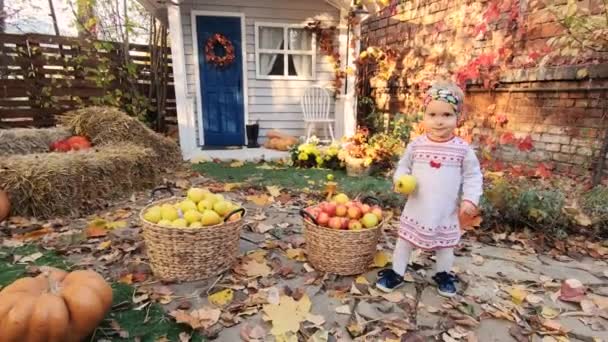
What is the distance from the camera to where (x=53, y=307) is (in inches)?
53.1

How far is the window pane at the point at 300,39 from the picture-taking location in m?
6.30

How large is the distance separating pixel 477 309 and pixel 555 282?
2.22 ft

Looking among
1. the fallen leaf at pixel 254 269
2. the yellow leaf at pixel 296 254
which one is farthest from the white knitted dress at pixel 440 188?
the fallen leaf at pixel 254 269

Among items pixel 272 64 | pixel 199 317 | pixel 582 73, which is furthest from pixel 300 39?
pixel 199 317

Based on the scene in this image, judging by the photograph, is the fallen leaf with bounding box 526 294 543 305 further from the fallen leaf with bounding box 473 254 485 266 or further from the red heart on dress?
the red heart on dress

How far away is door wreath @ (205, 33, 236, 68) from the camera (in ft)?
19.3

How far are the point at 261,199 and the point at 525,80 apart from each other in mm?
3370

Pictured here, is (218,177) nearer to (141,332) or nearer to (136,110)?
(141,332)

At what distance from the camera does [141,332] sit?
1580 mm

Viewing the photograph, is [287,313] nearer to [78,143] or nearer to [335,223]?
[335,223]

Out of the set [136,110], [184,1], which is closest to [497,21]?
[184,1]

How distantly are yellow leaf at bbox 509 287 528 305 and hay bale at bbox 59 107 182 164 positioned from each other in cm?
413

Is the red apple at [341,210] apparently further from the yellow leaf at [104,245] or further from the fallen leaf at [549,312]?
the yellow leaf at [104,245]

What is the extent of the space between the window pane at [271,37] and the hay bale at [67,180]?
11.0ft
